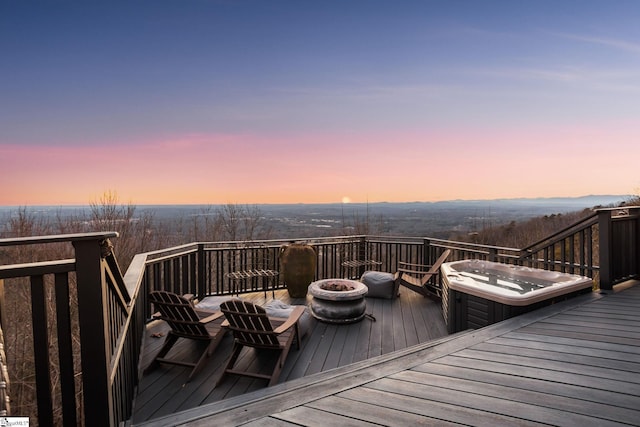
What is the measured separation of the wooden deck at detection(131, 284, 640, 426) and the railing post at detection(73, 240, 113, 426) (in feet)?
1.44

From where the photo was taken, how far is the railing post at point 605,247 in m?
4.19

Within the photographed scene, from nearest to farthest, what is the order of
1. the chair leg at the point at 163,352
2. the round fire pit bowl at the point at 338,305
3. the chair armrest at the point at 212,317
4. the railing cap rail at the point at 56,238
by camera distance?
1. the railing cap rail at the point at 56,238
2. the chair leg at the point at 163,352
3. the chair armrest at the point at 212,317
4. the round fire pit bowl at the point at 338,305

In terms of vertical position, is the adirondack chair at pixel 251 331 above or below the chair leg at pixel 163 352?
above

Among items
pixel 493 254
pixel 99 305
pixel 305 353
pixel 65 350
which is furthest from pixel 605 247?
pixel 65 350

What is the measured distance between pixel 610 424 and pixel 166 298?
3588mm

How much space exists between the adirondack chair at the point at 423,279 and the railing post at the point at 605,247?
2.13 m

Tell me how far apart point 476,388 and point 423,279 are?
12.4 feet

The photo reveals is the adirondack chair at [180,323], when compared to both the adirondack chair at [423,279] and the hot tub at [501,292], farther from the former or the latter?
the adirondack chair at [423,279]

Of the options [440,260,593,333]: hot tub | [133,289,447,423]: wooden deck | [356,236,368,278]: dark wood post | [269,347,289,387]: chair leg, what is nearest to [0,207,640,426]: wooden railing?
[133,289,447,423]: wooden deck

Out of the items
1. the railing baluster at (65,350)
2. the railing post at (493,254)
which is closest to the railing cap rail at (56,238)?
the railing baluster at (65,350)

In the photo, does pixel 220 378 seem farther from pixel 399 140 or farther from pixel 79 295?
pixel 399 140

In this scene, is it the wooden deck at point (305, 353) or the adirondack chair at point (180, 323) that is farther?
the adirondack chair at point (180, 323)

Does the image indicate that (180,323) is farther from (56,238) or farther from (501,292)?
(501,292)

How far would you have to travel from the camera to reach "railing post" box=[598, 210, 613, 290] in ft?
13.7
